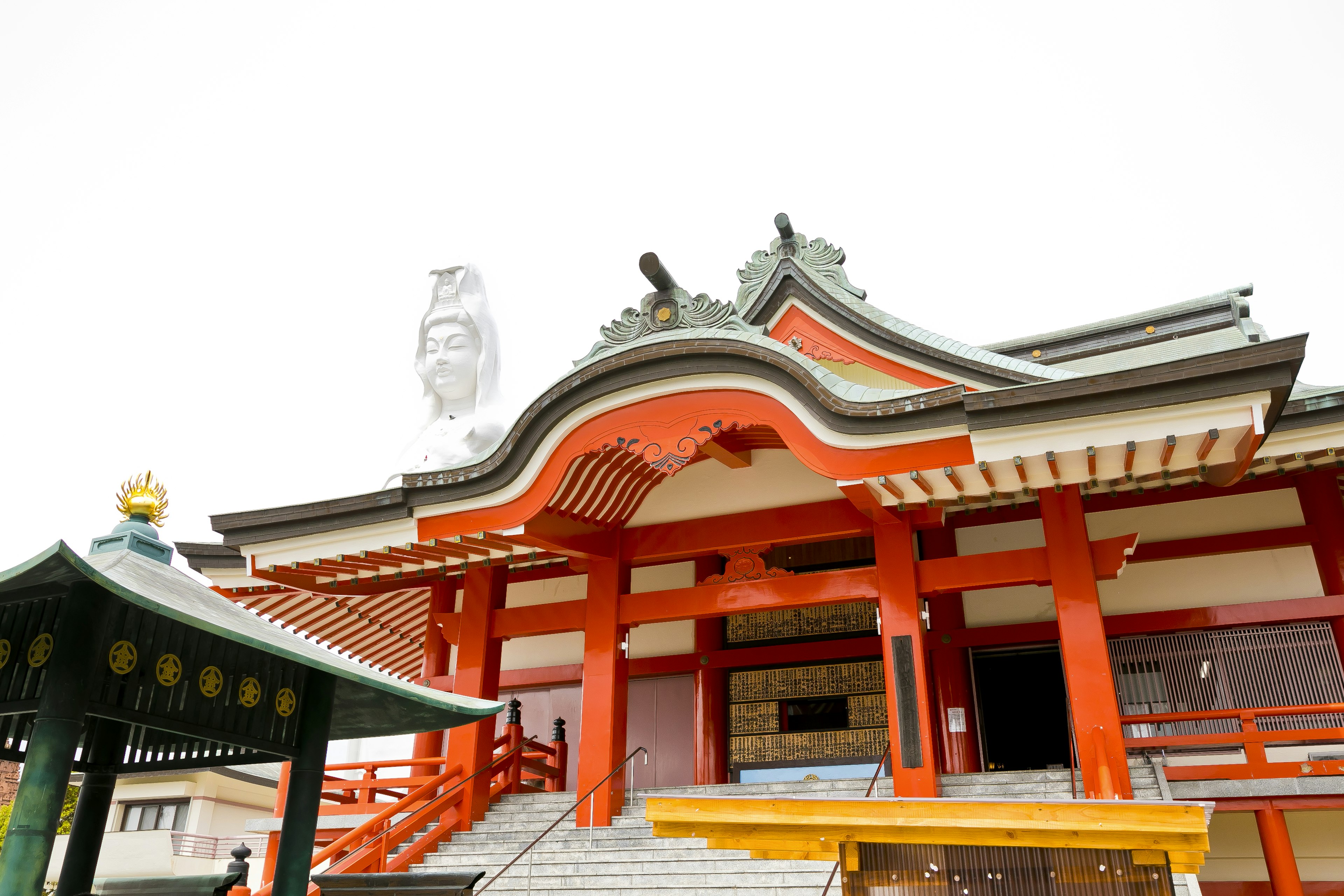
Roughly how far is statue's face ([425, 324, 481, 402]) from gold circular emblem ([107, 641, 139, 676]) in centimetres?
1026

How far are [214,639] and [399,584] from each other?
8.01 meters

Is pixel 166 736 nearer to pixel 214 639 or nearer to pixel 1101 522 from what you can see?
pixel 214 639

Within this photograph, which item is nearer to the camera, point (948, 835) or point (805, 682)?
point (948, 835)

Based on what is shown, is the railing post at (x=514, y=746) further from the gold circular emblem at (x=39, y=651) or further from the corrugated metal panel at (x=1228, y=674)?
the gold circular emblem at (x=39, y=651)

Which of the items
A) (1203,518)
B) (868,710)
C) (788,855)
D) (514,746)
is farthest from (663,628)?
(788,855)

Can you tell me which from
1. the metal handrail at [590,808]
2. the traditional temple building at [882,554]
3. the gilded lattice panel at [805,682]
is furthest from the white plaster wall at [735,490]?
the gilded lattice panel at [805,682]

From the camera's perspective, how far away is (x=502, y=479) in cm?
945

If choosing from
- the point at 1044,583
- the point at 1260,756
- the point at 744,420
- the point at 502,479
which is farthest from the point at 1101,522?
the point at 502,479

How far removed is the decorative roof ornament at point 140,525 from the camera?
4.67 meters

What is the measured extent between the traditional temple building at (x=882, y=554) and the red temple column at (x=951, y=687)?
4 centimetres

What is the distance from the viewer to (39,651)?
13.2 ft

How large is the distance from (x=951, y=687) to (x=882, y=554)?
265cm

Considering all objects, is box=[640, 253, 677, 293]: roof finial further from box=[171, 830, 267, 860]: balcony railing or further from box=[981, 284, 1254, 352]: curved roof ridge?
box=[171, 830, 267, 860]: balcony railing

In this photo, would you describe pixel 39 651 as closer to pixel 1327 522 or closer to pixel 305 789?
pixel 305 789
